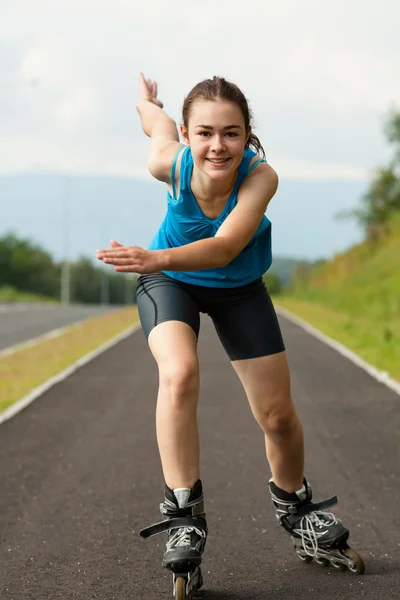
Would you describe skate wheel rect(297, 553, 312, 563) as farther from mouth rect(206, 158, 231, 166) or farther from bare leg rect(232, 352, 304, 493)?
mouth rect(206, 158, 231, 166)

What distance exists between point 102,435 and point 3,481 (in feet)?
6.33

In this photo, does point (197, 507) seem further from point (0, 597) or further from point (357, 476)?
point (357, 476)

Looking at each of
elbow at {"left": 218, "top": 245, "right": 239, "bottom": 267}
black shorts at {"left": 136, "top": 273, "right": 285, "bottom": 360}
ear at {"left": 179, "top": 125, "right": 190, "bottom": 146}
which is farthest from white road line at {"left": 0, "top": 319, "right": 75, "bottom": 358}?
elbow at {"left": 218, "top": 245, "right": 239, "bottom": 267}

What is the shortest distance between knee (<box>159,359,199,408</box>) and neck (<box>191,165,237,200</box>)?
69cm

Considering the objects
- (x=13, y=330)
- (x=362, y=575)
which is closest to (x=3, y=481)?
(x=362, y=575)

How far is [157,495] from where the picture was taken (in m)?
6.24

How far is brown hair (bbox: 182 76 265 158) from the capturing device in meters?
4.15

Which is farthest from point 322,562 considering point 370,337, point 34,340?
point 34,340

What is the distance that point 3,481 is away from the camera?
6.69m

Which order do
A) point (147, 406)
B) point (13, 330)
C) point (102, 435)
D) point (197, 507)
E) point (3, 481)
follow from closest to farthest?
point (197, 507) → point (3, 481) → point (102, 435) → point (147, 406) → point (13, 330)

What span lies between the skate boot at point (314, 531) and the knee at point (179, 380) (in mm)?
828

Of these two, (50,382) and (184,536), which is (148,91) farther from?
(50,382)

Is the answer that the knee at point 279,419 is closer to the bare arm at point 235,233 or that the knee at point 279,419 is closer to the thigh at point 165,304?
the thigh at point 165,304

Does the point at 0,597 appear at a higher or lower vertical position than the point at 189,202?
lower
